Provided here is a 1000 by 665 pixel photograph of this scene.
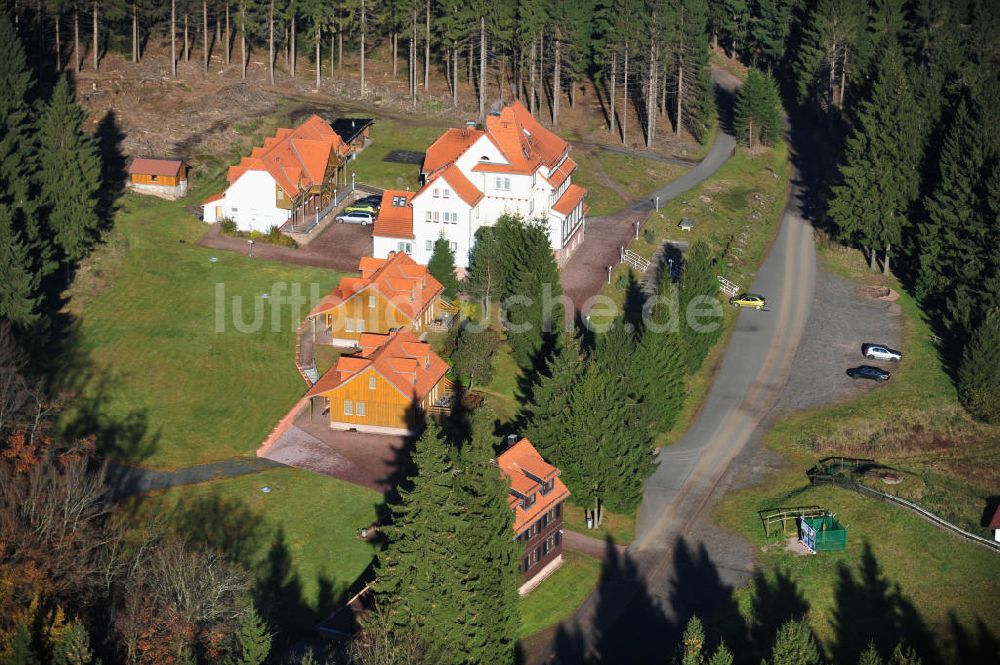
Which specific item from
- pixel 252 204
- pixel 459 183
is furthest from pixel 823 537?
pixel 252 204

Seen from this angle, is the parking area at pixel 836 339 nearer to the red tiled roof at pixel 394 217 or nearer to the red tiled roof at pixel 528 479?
the red tiled roof at pixel 528 479

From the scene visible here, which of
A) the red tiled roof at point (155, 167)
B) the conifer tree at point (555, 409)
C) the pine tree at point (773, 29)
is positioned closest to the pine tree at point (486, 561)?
the conifer tree at point (555, 409)

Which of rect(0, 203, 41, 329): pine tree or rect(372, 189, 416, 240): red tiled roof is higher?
rect(372, 189, 416, 240): red tiled roof

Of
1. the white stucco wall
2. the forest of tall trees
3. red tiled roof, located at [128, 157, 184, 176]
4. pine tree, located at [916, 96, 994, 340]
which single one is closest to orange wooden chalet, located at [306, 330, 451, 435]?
the white stucco wall

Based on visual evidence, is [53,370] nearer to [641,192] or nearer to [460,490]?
[460,490]

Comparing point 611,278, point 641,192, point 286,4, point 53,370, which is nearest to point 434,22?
point 286,4

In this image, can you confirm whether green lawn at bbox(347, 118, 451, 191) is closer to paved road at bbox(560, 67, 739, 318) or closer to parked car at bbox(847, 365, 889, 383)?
paved road at bbox(560, 67, 739, 318)

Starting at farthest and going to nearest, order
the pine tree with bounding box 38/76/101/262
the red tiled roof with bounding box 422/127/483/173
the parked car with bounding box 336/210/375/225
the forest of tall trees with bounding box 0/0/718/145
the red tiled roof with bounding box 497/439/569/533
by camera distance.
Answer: the forest of tall trees with bounding box 0/0/718/145 → the parked car with bounding box 336/210/375/225 → the red tiled roof with bounding box 422/127/483/173 → the pine tree with bounding box 38/76/101/262 → the red tiled roof with bounding box 497/439/569/533
